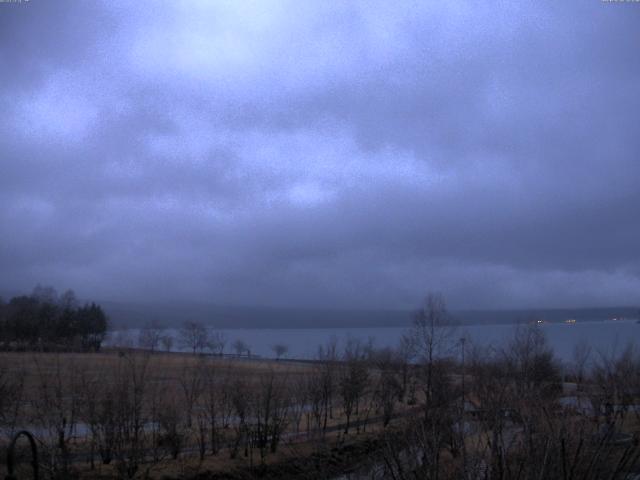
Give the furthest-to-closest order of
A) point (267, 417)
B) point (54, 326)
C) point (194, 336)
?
point (194, 336) < point (54, 326) < point (267, 417)

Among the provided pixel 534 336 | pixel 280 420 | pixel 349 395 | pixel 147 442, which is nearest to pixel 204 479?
pixel 147 442

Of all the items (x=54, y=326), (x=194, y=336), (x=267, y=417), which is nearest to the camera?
(x=267, y=417)

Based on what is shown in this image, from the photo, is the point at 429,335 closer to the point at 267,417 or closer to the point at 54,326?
the point at 267,417

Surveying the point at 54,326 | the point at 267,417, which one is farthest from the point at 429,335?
the point at 54,326

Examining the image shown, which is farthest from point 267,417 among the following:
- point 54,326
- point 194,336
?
point 194,336

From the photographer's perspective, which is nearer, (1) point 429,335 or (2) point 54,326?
(1) point 429,335

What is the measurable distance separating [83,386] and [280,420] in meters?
11.3

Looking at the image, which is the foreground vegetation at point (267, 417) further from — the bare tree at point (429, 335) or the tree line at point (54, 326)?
the tree line at point (54, 326)

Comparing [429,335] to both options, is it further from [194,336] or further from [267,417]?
[194,336]

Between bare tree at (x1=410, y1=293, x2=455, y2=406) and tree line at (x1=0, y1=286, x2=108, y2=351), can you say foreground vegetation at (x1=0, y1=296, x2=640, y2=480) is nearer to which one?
bare tree at (x1=410, y1=293, x2=455, y2=406)

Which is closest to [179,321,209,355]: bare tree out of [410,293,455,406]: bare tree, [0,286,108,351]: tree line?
[0,286,108,351]: tree line

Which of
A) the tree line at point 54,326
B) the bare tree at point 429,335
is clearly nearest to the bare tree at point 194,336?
the tree line at point 54,326

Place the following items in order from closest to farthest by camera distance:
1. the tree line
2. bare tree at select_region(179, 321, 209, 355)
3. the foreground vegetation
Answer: the foreground vegetation
the tree line
bare tree at select_region(179, 321, 209, 355)

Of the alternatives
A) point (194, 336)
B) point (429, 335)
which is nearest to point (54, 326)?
point (194, 336)
